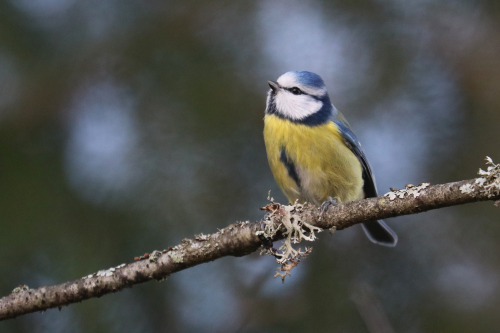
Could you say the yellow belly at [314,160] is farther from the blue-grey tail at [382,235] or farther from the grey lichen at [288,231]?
the grey lichen at [288,231]

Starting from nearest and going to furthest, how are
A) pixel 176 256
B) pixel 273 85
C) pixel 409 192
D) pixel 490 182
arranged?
pixel 490 182 → pixel 409 192 → pixel 176 256 → pixel 273 85

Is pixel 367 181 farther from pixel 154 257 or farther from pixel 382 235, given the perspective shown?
pixel 154 257

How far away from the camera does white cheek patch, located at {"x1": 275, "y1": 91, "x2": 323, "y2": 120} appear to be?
3316mm

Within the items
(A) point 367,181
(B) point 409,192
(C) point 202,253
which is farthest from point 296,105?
(B) point 409,192

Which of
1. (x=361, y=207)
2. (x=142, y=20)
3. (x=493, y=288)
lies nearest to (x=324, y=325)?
(x=493, y=288)

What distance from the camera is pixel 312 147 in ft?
10.5

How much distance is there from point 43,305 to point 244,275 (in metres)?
1.31

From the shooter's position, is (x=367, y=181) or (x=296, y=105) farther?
(x=367, y=181)

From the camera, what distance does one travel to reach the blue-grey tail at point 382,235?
3441mm

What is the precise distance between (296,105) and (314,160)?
1.21 ft

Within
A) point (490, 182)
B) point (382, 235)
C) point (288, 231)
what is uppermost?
point (382, 235)

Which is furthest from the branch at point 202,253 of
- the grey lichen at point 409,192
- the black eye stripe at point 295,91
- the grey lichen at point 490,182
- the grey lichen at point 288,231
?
the black eye stripe at point 295,91

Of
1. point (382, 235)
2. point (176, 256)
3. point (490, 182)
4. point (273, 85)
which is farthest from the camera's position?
point (382, 235)

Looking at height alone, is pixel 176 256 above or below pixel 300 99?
below
